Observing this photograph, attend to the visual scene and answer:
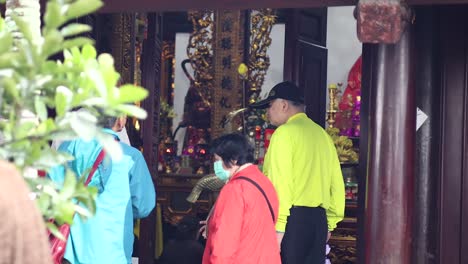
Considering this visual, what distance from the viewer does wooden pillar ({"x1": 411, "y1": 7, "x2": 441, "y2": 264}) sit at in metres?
6.90

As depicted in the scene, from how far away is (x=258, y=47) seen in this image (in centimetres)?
1095

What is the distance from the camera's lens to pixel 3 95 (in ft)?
8.26

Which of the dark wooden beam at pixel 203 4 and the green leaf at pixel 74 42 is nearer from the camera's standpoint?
the green leaf at pixel 74 42

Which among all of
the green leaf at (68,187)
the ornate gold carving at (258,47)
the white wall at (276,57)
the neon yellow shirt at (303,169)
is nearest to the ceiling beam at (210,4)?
the neon yellow shirt at (303,169)

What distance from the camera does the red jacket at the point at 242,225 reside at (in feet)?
15.3

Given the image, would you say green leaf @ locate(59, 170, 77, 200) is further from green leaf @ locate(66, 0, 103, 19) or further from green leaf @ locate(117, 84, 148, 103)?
green leaf @ locate(66, 0, 103, 19)

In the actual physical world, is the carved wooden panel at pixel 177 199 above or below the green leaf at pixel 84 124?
below

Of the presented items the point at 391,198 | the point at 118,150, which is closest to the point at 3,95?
the point at 118,150

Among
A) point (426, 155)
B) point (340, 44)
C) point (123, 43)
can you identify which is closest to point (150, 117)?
point (123, 43)

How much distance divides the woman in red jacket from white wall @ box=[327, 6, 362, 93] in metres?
7.37

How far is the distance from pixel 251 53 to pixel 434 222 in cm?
458

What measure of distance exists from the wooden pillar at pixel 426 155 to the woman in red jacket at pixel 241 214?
Result: 2254mm

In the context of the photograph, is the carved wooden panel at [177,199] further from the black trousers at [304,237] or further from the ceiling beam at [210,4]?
the ceiling beam at [210,4]

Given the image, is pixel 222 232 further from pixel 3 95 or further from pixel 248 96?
pixel 248 96
